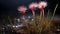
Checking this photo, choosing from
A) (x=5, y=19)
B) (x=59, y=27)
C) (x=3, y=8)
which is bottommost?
(x=59, y=27)

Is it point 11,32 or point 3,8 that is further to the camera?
point 3,8

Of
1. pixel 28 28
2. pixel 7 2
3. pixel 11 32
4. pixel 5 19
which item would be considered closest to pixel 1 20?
pixel 5 19

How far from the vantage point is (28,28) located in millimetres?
838

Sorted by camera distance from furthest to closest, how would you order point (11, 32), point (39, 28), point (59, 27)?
point (59, 27), point (11, 32), point (39, 28)

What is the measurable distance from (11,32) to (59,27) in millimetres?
711

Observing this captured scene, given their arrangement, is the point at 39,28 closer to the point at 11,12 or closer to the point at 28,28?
the point at 28,28

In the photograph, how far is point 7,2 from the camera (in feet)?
4.98

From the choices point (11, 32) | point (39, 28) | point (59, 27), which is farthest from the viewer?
point (59, 27)

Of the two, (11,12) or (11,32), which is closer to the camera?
(11,32)

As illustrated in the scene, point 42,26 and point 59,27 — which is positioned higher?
point 42,26

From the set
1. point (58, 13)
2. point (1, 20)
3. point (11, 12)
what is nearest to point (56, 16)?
point (58, 13)

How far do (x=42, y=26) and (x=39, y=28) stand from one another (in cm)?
2

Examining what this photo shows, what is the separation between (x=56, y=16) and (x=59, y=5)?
130mm

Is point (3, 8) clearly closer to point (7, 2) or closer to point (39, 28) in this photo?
point (7, 2)
